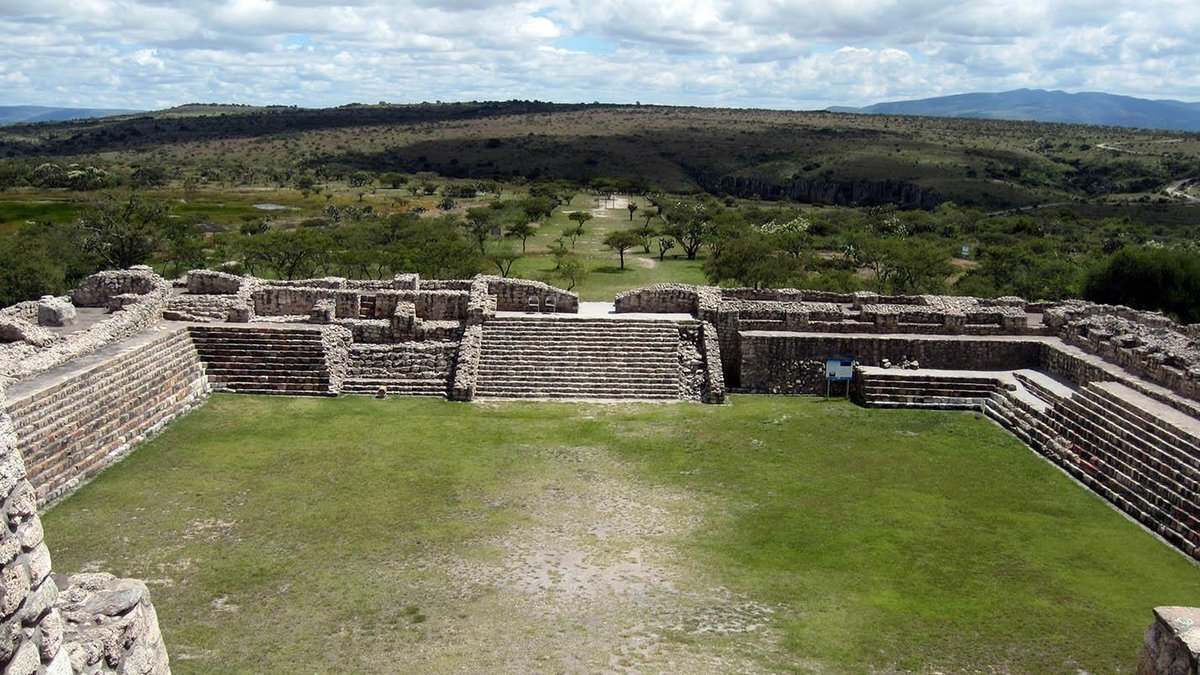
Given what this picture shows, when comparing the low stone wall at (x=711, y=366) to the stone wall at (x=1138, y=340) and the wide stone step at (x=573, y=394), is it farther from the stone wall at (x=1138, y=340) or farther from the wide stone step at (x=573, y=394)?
the stone wall at (x=1138, y=340)

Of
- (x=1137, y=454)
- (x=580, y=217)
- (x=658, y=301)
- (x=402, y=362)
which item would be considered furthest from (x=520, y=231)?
(x=1137, y=454)

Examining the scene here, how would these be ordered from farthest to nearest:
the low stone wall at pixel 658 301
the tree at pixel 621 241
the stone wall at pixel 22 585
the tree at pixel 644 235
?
1. the tree at pixel 644 235
2. the tree at pixel 621 241
3. the low stone wall at pixel 658 301
4. the stone wall at pixel 22 585

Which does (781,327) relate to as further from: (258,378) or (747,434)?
(258,378)

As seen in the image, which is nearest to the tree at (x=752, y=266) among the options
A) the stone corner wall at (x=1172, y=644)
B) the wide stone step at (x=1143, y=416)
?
the wide stone step at (x=1143, y=416)

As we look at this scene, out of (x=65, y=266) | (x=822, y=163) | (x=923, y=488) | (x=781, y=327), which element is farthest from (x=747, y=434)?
(x=822, y=163)

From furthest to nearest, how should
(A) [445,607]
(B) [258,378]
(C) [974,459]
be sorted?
(B) [258,378] → (C) [974,459] → (A) [445,607]

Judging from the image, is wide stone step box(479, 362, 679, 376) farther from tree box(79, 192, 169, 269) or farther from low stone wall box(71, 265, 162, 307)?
tree box(79, 192, 169, 269)

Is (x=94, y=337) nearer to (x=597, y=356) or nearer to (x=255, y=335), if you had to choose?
(x=255, y=335)
